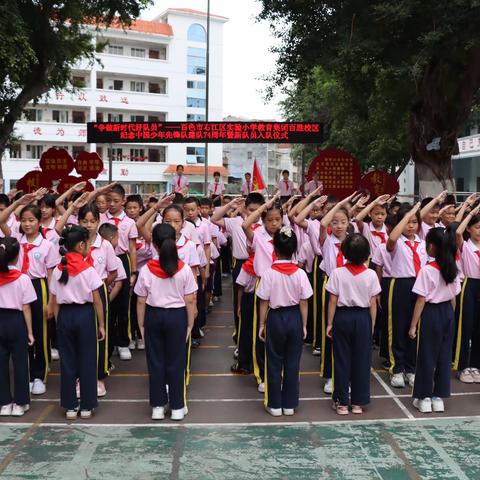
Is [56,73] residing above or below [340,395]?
above

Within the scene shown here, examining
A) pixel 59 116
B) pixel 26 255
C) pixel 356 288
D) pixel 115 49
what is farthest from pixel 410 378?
pixel 115 49

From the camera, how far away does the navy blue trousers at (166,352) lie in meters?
4.46

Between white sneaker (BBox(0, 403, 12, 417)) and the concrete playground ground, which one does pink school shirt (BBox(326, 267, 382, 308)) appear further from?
white sneaker (BBox(0, 403, 12, 417))

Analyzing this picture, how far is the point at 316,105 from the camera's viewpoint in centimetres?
2500

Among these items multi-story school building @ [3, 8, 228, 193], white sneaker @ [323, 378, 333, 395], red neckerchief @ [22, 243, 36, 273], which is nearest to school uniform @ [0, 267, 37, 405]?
red neckerchief @ [22, 243, 36, 273]

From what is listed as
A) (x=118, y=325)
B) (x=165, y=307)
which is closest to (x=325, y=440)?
(x=165, y=307)

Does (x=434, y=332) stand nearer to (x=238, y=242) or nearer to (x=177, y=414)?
(x=177, y=414)

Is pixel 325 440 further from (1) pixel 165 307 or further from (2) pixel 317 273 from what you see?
(2) pixel 317 273

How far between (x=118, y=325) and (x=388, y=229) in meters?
2.74

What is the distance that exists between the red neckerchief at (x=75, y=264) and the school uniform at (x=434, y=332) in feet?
7.83

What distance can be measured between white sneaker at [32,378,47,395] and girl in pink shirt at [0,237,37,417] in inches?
19.6

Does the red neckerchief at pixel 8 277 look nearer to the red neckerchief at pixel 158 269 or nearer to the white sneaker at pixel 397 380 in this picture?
the red neckerchief at pixel 158 269

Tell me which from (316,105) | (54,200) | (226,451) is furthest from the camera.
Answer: (316,105)

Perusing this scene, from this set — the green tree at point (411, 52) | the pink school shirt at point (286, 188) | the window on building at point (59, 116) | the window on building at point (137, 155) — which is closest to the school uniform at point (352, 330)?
the green tree at point (411, 52)
